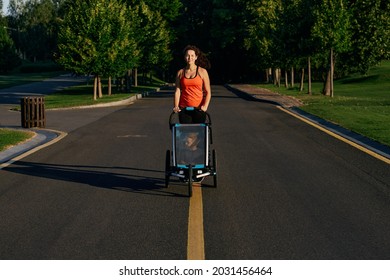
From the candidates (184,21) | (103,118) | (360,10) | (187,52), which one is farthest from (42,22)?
(187,52)

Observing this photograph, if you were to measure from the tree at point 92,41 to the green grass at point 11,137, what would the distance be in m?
23.1

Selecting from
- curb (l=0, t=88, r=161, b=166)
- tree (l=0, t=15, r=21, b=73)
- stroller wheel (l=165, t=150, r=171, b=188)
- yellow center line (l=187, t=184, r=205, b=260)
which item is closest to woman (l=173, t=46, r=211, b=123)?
stroller wheel (l=165, t=150, r=171, b=188)

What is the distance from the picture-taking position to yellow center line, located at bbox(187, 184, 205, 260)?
6.57 meters

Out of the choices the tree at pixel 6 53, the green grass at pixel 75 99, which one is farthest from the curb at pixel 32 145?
the tree at pixel 6 53

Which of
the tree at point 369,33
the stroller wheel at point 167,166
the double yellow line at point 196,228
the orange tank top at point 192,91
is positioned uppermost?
the tree at point 369,33

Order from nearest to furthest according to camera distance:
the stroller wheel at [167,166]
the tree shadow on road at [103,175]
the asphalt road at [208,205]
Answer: the asphalt road at [208,205] < the stroller wheel at [167,166] < the tree shadow on road at [103,175]

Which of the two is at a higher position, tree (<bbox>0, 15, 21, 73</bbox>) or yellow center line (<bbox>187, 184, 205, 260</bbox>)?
tree (<bbox>0, 15, 21, 73</bbox>)

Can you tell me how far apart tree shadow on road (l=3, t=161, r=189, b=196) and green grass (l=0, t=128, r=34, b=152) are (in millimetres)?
2947

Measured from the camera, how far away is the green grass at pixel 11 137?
640 inches

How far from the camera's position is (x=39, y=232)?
752 cm

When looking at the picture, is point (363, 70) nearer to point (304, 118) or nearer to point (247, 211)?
point (304, 118)

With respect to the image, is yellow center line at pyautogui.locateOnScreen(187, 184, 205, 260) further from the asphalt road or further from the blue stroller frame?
the blue stroller frame

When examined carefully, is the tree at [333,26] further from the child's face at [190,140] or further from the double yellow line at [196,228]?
the child's face at [190,140]

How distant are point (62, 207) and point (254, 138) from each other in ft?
31.6
